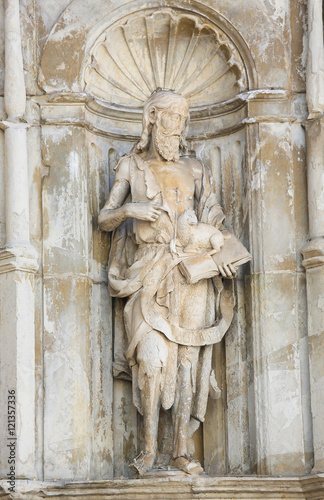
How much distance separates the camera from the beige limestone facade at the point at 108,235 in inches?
520

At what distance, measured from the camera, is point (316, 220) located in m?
13.4

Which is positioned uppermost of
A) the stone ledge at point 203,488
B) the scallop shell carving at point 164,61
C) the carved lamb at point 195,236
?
the scallop shell carving at point 164,61

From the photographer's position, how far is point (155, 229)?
44.1 ft

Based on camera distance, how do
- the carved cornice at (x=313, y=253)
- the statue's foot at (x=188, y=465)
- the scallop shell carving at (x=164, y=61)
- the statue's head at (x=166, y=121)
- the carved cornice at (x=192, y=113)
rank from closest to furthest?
the statue's foot at (x=188, y=465)
the carved cornice at (x=313, y=253)
the statue's head at (x=166, y=121)
the carved cornice at (x=192, y=113)
the scallop shell carving at (x=164, y=61)

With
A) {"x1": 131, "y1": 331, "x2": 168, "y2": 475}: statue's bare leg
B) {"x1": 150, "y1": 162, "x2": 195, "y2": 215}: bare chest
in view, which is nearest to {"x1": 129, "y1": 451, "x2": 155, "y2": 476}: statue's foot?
{"x1": 131, "y1": 331, "x2": 168, "y2": 475}: statue's bare leg

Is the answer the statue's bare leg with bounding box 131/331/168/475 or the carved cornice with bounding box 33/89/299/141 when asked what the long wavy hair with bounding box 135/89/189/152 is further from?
the statue's bare leg with bounding box 131/331/168/475

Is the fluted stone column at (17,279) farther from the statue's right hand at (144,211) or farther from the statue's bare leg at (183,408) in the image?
the statue's bare leg at (183,408)

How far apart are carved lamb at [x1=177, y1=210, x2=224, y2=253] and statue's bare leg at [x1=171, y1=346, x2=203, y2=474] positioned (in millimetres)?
894

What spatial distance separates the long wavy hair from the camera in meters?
13.5

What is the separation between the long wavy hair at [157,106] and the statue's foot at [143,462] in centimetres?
276

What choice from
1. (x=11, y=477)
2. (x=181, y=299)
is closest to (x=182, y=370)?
(x=181, y=299)

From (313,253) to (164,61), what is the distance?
2489 mm

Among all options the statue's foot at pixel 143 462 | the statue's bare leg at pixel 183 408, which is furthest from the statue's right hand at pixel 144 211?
the statue's foot at pixel 143 462

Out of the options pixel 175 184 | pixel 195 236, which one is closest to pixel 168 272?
pixel 195 236
